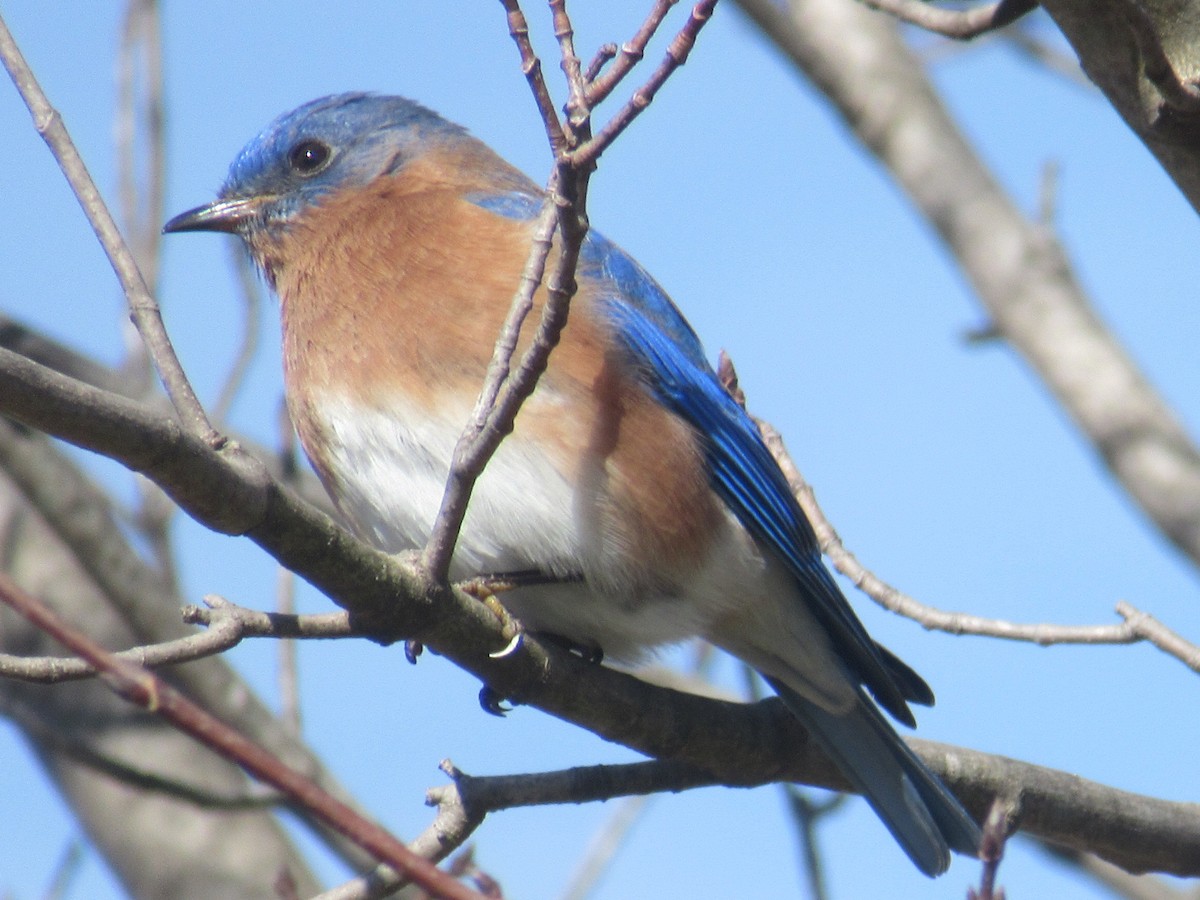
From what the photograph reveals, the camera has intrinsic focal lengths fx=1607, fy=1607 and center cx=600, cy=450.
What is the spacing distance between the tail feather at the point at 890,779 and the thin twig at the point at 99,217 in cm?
200

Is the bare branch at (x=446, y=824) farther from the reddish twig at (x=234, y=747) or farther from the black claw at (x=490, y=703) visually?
the reddish twig at (x=234, y=747)

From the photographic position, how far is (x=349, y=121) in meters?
5.24

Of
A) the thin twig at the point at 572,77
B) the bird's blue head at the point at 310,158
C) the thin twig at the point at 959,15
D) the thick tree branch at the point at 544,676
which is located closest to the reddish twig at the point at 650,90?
the thin twig at the point at 572,77

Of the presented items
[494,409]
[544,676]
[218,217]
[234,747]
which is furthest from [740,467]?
[234,747]

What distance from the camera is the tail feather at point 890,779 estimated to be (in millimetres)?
4184

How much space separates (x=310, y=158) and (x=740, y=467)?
1.75 metres

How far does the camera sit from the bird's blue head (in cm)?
496

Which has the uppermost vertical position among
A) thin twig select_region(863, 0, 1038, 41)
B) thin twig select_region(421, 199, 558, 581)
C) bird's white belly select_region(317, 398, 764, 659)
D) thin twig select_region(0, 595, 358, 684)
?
thin twig select_region(863, 0, 1038, 41)

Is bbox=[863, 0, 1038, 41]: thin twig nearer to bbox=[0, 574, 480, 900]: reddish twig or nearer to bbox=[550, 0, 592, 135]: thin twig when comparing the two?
bbox=[550, 0, 592, 135]: thin twig

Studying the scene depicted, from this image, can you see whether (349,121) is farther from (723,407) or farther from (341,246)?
(723,407)

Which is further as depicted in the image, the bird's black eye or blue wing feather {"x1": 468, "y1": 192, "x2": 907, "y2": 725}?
the bird's black eye

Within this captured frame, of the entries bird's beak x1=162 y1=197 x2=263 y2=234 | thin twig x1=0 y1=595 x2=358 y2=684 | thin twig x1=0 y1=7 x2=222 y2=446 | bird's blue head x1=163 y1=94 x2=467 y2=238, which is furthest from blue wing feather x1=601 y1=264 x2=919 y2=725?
thin twig x1=0 y1=595 x2=358 y2=684

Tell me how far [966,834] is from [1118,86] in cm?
212

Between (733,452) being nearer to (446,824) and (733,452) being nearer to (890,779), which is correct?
(890,779)
